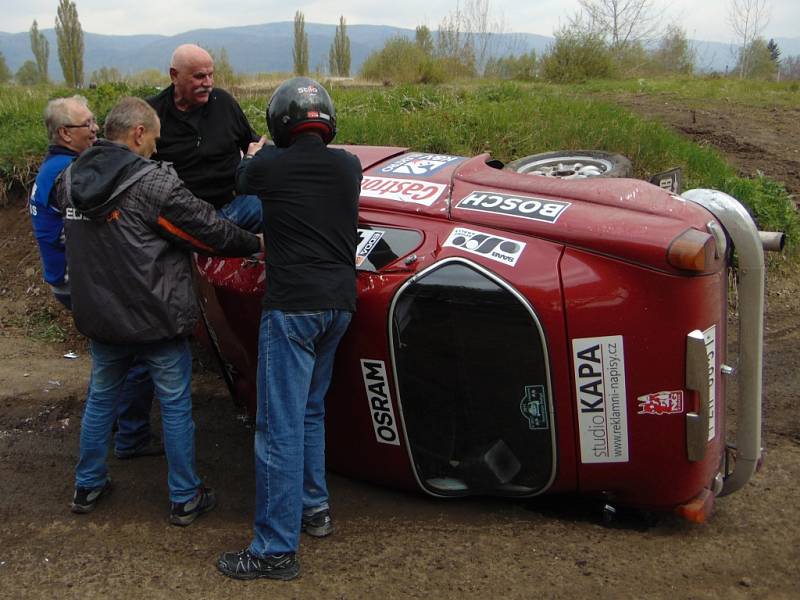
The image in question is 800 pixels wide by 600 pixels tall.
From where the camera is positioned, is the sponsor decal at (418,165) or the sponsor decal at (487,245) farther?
the sponsor decal at (418,165)

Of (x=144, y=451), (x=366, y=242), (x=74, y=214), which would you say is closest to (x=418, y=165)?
(x=366, y=242)

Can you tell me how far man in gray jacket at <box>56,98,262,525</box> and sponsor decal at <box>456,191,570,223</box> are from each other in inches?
37.1

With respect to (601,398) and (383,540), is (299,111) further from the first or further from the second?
(383,540)

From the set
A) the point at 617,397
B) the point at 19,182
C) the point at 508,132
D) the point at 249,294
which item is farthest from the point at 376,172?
the point at 19,182

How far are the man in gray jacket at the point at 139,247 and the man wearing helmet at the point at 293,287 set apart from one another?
0.32 meters

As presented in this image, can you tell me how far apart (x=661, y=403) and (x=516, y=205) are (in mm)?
948

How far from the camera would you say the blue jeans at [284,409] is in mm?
3166

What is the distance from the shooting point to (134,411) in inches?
170

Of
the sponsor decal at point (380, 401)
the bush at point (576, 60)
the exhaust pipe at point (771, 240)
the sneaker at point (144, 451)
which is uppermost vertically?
the bush at point (576, 60)

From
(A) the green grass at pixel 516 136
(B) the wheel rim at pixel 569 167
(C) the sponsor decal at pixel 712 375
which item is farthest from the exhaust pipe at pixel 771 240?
(A) the green grass at pixel 516 136

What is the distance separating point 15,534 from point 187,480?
0.77 metres

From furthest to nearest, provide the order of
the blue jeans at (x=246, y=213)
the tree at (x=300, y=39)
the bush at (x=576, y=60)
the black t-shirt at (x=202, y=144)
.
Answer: the tree at (x=300, y=39) → the bush at (x=576, y=60) → the black t-shirt at (x=202, y=144) → the blue jeans at (x=246, y=213)

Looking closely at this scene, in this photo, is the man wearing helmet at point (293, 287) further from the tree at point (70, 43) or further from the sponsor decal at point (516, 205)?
the tree at point (70, 43)

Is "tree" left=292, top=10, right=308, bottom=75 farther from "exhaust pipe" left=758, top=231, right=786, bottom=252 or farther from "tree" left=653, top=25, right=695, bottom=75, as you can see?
"exhaust pipe" left=758, top=231, right=786, bottom=252
